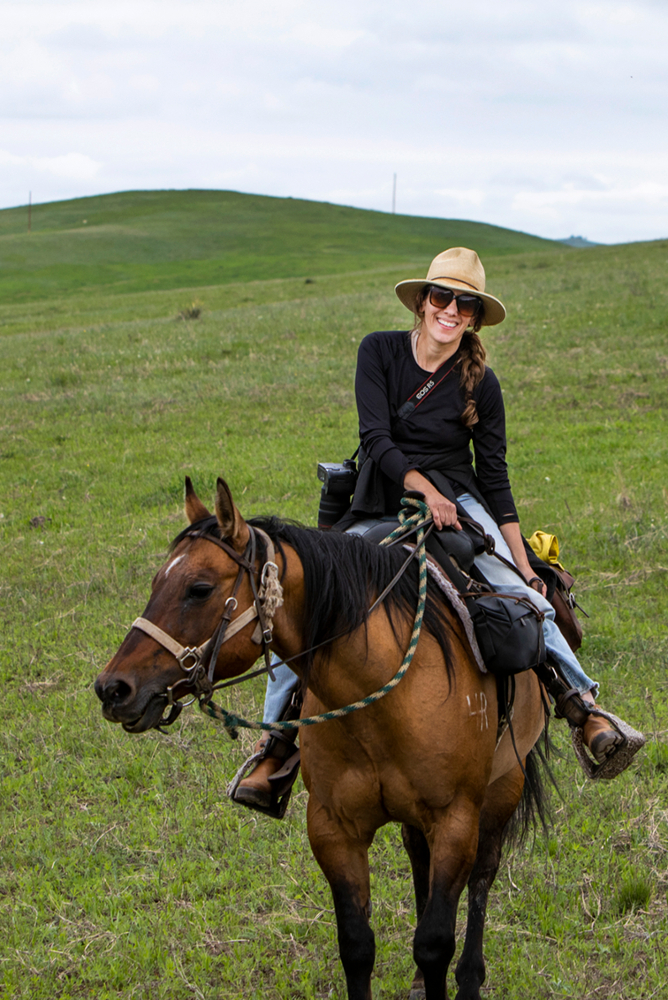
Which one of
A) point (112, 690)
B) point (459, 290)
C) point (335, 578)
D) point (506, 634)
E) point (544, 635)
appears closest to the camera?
point (112, 690)

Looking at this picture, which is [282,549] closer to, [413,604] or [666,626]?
[413,604]

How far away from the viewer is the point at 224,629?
3109mm

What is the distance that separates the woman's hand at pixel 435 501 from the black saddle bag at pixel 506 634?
1.28 feet

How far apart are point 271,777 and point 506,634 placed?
4.57 feet

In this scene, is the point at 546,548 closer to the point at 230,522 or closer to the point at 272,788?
the point at 272,788

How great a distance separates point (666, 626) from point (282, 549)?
5.42 metres

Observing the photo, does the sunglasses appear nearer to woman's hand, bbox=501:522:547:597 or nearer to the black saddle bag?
woman's hand, bbox=501:522:547:597

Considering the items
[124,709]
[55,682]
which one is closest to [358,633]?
[124,709]

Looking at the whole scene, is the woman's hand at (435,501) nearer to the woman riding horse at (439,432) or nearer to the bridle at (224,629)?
the woman riding horse at (439,432)

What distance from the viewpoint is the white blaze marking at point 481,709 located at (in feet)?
12.5

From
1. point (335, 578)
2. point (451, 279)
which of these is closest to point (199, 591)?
point (335, 578)

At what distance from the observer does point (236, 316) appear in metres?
27.8

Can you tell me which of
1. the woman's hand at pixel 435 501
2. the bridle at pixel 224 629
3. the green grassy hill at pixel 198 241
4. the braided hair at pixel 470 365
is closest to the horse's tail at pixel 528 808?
the woman's hand at pixel 435 501

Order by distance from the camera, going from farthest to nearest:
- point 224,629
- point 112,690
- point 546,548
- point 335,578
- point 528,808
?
1. point 546,548
2. point 528,808
3. point 335,578
4. point 224,629
5. point 112,690
